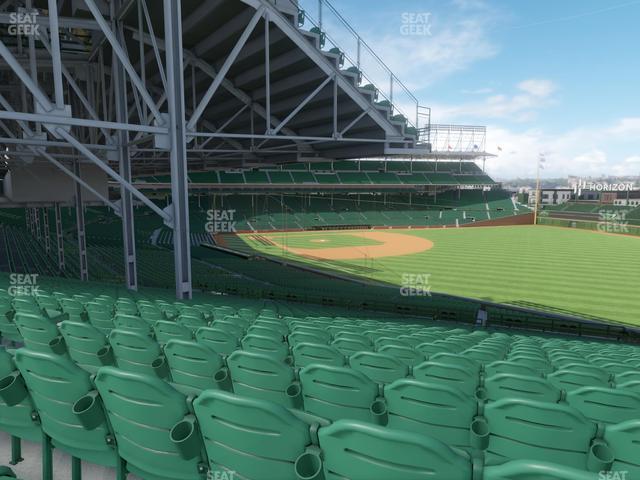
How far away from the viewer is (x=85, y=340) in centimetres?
387

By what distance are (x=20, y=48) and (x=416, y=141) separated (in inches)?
519

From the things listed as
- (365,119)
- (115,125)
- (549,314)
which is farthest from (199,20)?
(549,314)

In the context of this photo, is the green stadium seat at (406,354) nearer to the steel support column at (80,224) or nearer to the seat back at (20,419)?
the seat back at (20,419)

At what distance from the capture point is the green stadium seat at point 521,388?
3.53 metres

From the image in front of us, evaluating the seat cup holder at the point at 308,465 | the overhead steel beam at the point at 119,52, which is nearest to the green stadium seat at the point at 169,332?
the seat cup holder at the point at 308,465

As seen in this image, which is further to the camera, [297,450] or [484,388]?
[484,388]

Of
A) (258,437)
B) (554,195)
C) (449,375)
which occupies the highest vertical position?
(554,195)

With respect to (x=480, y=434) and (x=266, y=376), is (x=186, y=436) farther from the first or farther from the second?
(x=480, y=434)

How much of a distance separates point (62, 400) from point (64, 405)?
3 centimetres

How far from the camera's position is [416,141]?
14773 millimetres

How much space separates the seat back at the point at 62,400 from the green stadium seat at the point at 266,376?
0.97m

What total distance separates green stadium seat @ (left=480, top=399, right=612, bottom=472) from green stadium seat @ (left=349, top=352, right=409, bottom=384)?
1508 mm

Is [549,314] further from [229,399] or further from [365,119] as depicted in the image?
[229,399]

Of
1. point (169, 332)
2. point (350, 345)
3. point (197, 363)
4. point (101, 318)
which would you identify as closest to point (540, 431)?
point (197, 363)
